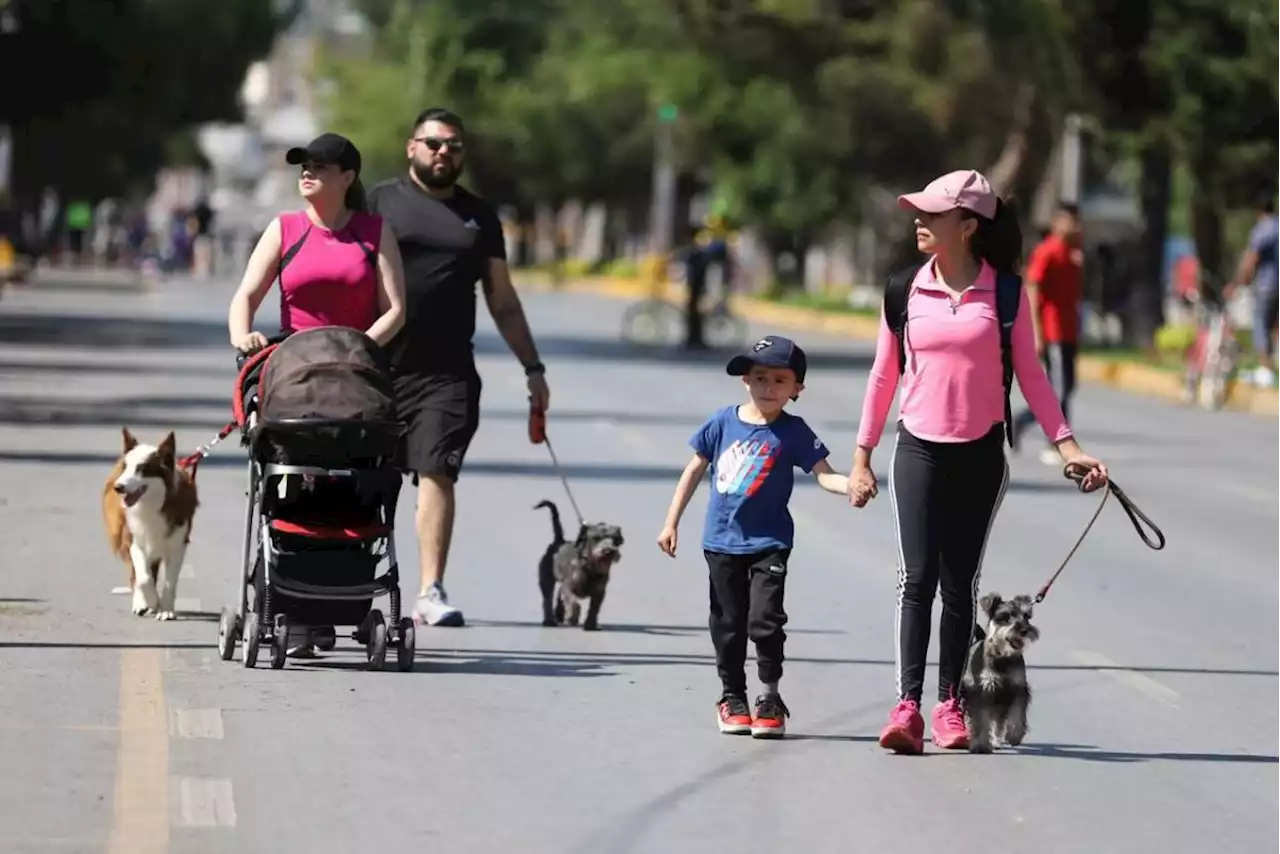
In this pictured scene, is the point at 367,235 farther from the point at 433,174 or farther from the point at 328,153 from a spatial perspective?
the point at 433,174

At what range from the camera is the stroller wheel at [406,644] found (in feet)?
36.0

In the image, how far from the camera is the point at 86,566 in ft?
47.6

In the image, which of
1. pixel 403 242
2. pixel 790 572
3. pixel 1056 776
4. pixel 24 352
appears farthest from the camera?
pixel 24 352

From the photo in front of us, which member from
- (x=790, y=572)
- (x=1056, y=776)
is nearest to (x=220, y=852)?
(x=1056, y=776)

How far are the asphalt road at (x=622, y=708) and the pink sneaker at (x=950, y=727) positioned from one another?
123 mm

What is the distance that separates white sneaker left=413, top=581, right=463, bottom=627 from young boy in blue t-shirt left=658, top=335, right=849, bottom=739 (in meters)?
2.93

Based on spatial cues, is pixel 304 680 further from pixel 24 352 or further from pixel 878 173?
pixel 878 173

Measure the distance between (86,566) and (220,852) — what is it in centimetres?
707

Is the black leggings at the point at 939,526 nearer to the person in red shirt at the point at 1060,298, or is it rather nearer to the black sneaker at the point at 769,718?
the black sneaker at the point at 769,718

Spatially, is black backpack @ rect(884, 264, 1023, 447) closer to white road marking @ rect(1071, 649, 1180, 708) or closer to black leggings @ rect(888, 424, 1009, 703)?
black leggings @ rect(888, 424, 1009, 703)

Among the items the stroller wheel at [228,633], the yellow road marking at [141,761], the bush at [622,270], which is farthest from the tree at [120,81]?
the yellow road marking at [141,761]

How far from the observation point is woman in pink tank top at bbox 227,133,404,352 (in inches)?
443

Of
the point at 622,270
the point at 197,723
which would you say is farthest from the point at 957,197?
the point at 622,270

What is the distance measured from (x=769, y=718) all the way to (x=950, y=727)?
0.56m
